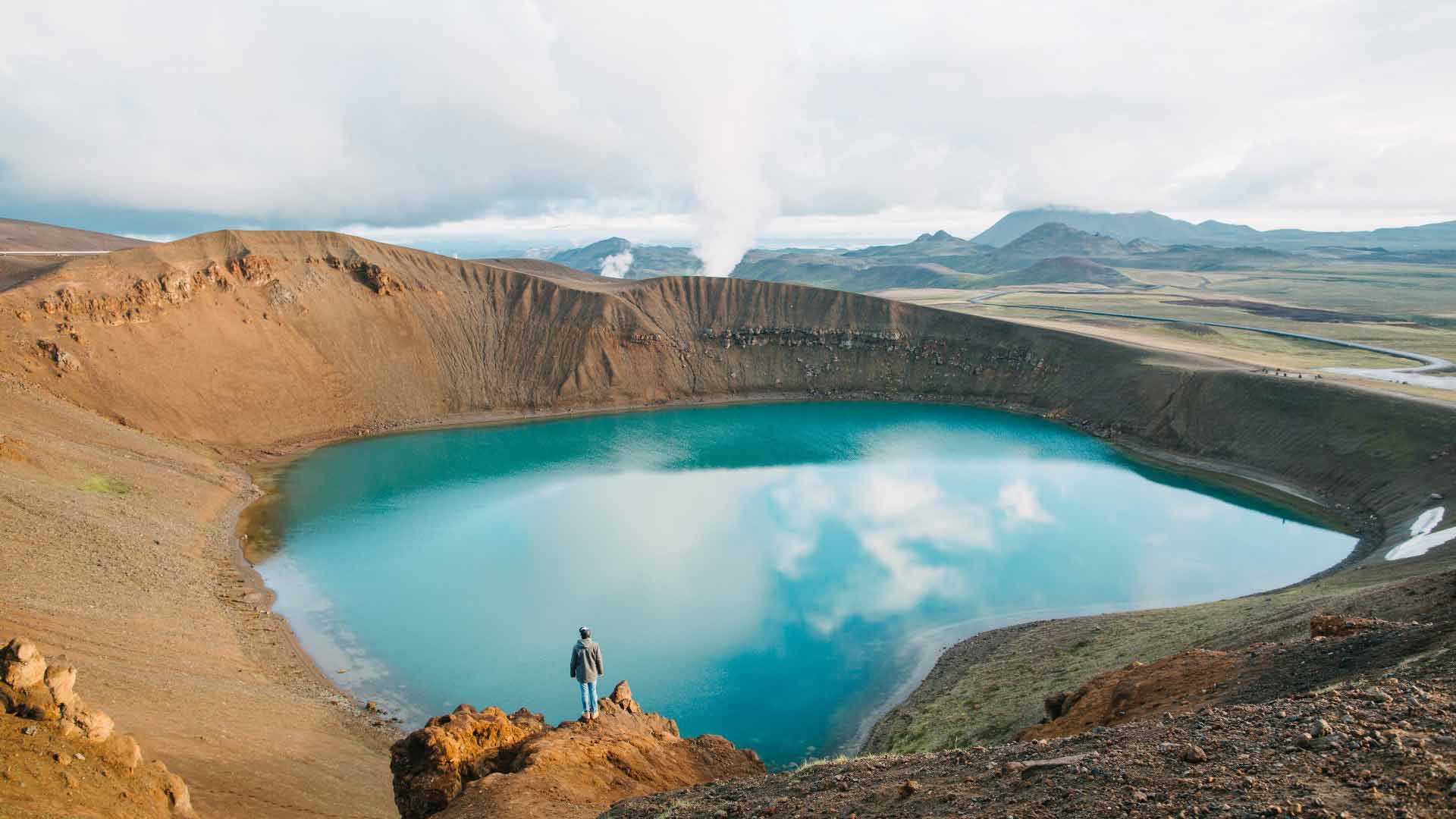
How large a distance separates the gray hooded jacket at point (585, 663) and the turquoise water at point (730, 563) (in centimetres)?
931

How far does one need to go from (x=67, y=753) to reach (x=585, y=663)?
7.52 meters

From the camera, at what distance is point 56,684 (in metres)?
11.2

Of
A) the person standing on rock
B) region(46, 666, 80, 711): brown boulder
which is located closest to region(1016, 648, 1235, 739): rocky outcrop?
the person standing on rock

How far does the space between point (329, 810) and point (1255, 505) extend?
4923 centimetres

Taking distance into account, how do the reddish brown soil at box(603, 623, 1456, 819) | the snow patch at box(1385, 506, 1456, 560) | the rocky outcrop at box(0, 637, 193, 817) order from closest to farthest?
the reddish brown soil at box(603, 623, 1456, 819)
the rocky outcrop at box(0, 637, 193, 817)
the snow patch at box(1385, 506, 1456, 560)

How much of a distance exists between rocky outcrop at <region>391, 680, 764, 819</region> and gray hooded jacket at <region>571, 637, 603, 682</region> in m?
1.00

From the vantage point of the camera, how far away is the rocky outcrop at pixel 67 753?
9984 mm

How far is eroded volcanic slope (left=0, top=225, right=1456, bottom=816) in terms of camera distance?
20.7m

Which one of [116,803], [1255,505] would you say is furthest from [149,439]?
[1255,505]

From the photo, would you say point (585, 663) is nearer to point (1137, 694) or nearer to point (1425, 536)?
point (1137, 694)

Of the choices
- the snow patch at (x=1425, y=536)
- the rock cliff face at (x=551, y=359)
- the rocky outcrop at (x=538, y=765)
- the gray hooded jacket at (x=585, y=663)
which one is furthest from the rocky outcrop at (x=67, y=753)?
the rock cliff face at (x=551, y=359)

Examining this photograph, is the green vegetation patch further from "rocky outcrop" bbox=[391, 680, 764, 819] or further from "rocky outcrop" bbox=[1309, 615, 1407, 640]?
"rocky outcrop" bbox=[1309, 615, 1407, 640]

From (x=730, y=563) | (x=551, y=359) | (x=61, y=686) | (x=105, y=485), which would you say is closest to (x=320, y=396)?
(x=551, y=359)

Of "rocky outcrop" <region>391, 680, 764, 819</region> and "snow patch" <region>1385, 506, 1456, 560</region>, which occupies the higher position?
"rocky outcrop" <region>391, 680, 764, 819</region>
